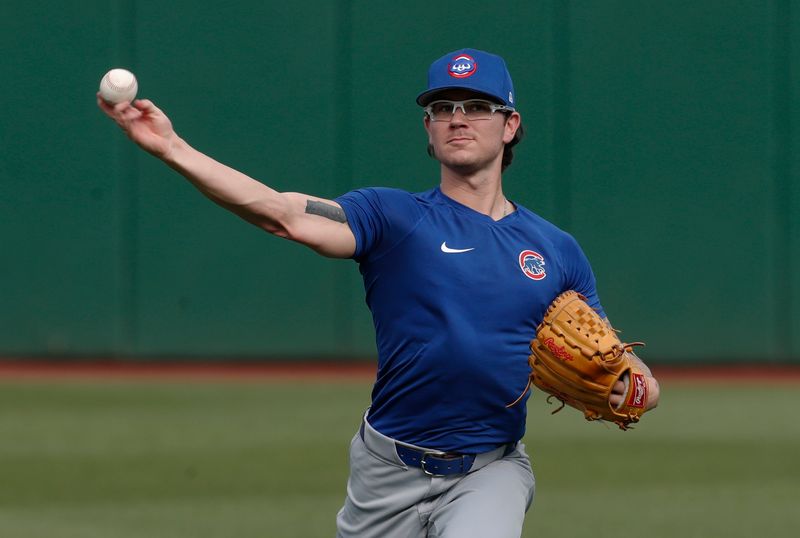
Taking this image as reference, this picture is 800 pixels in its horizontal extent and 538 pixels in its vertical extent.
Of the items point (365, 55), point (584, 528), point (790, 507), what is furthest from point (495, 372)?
point (365, 55)

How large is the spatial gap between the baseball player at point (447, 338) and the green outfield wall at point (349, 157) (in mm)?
8684

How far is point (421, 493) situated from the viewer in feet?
14.7

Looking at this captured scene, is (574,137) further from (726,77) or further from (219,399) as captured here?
(219,399)

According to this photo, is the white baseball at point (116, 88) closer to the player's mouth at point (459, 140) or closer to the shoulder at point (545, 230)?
the player's mouth at point (459, 140)

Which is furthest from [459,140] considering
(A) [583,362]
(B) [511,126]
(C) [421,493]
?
(C) [421,493]

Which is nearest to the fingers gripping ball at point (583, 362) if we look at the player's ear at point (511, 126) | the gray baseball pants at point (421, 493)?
the gray baseball pants at point (421, 493)

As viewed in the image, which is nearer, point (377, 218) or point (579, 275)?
point (377, 218)

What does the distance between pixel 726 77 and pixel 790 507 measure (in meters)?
6.72

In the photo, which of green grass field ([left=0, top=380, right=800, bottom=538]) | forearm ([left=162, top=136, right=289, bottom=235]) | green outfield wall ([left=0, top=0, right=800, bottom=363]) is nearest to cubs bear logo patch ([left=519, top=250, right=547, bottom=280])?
forearm ([left=162, top=136, right=289, bottom=235])

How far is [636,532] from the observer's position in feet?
22.9

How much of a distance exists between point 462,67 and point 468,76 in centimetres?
5

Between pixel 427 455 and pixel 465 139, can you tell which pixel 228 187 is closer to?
pixel 465 139

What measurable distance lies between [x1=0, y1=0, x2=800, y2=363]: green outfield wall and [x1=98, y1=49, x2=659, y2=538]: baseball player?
28.5 feet

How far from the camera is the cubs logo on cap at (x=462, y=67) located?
4.66 m
